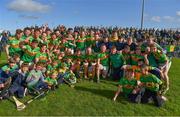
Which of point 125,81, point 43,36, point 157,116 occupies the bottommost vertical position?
point 157,116

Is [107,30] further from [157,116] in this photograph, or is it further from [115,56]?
[157,116]

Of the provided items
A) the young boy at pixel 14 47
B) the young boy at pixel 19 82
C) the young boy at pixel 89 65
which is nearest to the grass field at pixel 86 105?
the young boy at pixel 19 82

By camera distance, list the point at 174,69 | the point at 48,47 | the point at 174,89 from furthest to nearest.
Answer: the point at 174,69
the point at 48,47
the point at 174,89

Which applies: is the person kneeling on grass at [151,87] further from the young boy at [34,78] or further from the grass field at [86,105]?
the young boy at [34,78]

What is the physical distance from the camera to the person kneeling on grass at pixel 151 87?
44.3ft

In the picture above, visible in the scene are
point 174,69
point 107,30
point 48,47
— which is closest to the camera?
point 48,47

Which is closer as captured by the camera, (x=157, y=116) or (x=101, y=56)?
(x=157, y=116)

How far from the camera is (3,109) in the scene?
12.5 m

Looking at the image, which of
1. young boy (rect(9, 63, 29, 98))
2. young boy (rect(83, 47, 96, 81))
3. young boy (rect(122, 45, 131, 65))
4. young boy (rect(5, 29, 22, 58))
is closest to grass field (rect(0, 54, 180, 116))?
young boy (rect(9, 63, 29, 98))

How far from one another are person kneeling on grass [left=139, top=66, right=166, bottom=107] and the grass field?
0.29m

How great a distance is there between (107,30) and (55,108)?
22.3 meters

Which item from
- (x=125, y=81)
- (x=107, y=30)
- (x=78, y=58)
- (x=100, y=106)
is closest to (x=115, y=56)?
(x=78, y=58)

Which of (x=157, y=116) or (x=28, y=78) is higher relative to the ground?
(x=28, y=78)

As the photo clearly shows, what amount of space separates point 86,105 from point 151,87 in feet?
9.22
